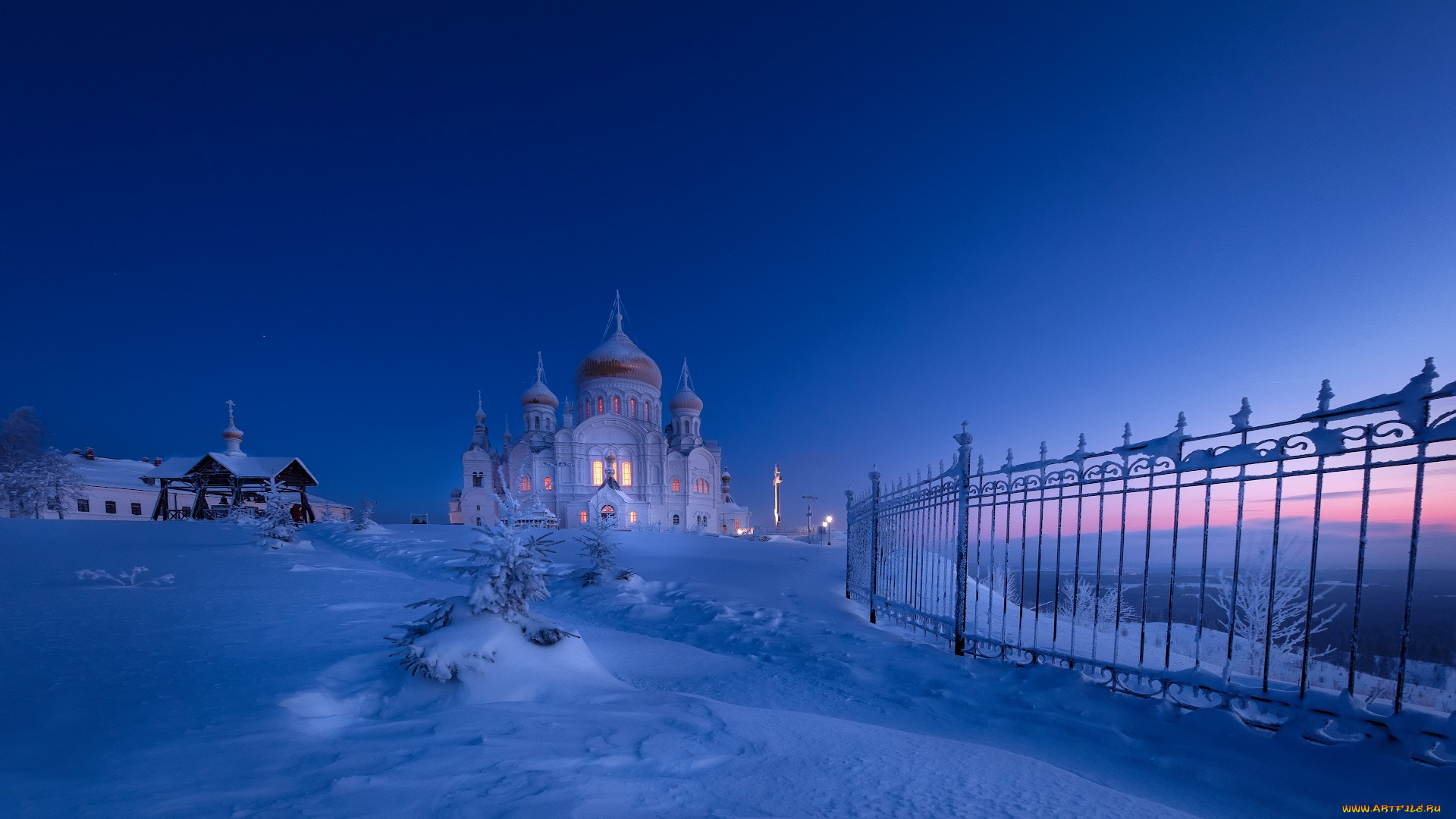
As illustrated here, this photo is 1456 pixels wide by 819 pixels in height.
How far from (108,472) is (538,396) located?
27668 millimetres

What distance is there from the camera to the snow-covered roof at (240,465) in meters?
23.5

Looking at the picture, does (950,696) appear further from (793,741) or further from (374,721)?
(374,721)

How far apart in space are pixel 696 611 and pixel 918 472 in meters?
4.04

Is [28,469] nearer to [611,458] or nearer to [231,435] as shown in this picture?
[231,435]

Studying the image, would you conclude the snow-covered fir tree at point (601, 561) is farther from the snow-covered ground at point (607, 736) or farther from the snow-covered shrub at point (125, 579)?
the snow-covered shrub at point (125, 579)

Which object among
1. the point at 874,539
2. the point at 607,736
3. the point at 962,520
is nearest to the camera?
the point at 607,736

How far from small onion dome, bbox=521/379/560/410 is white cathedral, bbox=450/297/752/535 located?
7 cm

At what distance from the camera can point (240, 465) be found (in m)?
24.5

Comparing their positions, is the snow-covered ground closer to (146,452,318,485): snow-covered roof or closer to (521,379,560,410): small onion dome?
(146,452,318,485): snow-covered roof

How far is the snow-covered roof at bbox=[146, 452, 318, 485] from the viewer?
23.5 meters

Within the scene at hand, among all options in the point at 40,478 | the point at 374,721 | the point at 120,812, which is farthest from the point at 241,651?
the point at 40,478

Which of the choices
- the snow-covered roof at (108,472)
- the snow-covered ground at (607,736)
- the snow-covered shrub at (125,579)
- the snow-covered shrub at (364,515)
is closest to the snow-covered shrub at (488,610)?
the snow-covered ground at (607,736)

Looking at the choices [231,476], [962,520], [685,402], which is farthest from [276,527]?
[685,402]

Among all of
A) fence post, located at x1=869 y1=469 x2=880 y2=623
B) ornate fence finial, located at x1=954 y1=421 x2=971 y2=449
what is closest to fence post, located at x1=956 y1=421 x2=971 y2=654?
ornate fence finial, located at x1=954 y1=421 x2=971 y2=449
